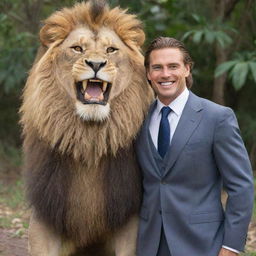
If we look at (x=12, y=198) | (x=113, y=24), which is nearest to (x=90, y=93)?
(x=113, y=24)

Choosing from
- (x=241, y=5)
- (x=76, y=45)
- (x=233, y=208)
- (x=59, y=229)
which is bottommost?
(x=59, y=229)

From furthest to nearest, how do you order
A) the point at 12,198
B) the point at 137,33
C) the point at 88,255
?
the point at 12,198 → the point at 88,255 → the point at 137,33

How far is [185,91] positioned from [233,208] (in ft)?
2.16

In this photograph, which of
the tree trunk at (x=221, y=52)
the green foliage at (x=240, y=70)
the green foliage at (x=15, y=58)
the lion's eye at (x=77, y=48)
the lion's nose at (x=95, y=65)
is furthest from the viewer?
the tree trunk at (x=221, y=52)

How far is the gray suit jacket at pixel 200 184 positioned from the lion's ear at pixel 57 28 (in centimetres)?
73

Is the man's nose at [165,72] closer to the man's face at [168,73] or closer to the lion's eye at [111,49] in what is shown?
the man's face at [168,73]

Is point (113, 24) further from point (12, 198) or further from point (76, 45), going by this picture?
point (12, 198)

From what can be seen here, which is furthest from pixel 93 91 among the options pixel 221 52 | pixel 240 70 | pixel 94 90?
pixel 221 52

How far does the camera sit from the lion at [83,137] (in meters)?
3.28

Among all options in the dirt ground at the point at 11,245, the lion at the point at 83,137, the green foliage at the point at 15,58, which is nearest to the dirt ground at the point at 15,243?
the dirt ground at the point at 11,245

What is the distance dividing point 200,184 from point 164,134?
0.32 metres

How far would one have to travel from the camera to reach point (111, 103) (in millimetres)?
3291

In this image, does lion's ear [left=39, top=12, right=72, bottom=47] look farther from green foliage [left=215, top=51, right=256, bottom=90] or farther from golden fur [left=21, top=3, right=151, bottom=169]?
green foliage [left=215, top=51, right=256, bottom=90]

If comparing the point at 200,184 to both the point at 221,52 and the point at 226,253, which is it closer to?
the point at 226,253
